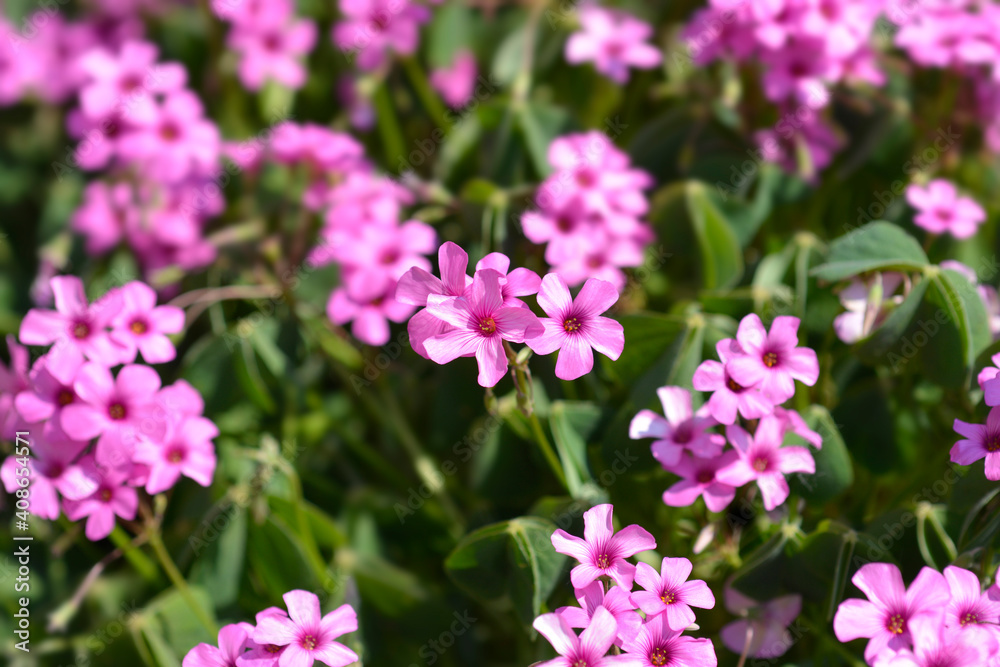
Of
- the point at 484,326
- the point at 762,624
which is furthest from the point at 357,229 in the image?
the point at 762,624

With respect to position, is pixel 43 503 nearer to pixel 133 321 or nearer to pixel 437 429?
pixel 133 321

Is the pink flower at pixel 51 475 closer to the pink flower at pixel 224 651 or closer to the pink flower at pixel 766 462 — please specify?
the pink flower at pixel 224 651

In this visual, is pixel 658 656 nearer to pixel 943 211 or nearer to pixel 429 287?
pixel 429 287

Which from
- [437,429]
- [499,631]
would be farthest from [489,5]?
[499,631]

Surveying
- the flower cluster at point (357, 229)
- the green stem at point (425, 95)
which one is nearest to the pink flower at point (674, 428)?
the flower cluster at point (357, 229)

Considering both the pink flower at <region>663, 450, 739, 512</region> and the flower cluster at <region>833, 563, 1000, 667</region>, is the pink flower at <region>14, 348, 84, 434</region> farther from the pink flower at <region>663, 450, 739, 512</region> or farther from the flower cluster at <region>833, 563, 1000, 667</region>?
the flower cluster at <region>833, 563, 1000, 667</region>
